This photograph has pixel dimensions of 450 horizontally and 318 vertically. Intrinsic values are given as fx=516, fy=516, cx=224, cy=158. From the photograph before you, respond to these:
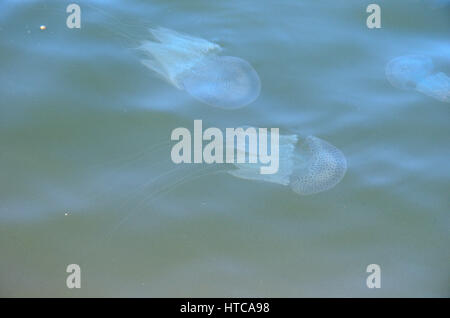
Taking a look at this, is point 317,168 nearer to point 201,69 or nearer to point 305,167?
point 305,167

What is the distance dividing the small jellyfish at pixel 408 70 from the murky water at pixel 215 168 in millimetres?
48

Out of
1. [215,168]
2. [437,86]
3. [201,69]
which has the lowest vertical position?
[215,168]

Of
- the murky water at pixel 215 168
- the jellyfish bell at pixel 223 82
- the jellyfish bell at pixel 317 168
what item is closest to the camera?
the murky water at pixel 215 168

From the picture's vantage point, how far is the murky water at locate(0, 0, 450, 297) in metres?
1.96

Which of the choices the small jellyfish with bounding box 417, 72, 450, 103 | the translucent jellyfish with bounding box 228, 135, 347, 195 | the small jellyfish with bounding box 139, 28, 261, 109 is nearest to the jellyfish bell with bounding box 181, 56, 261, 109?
the small jellyfish with bounding box 139, 28, 261, 109

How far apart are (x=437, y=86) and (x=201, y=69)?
1.21m

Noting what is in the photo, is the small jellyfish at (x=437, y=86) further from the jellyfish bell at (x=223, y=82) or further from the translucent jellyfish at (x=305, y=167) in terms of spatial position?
the jellyfish bell at (x=223, y=82)

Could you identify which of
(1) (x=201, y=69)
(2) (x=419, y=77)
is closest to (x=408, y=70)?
(2) (x=419, y=77)

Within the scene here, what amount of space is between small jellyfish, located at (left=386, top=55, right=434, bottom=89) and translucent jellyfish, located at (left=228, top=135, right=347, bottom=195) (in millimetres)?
591

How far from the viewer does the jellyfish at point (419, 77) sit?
260cm

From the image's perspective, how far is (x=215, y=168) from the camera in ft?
7.40

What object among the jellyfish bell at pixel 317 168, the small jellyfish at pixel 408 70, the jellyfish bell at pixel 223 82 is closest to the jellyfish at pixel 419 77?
the small jellyfish at pixel 408 70
